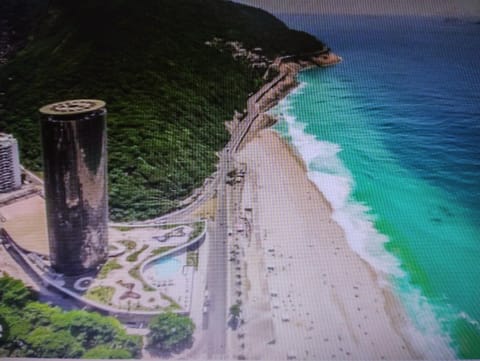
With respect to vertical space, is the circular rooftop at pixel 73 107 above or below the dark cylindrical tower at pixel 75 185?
above

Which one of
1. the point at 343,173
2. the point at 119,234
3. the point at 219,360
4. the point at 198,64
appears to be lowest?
the point at 219,360

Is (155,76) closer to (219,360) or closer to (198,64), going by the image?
(198,64)

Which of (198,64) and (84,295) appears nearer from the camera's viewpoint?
(84,295)

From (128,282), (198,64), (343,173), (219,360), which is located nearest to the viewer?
(219,360)

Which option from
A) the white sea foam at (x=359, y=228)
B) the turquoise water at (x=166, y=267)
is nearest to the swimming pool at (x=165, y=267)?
the turquoise water at (x=166, y=267)

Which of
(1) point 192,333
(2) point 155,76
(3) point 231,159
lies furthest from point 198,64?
(1) point 192,333

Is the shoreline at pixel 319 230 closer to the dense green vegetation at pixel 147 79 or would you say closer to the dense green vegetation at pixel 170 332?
the dense green vegetation at pixel 147 79
